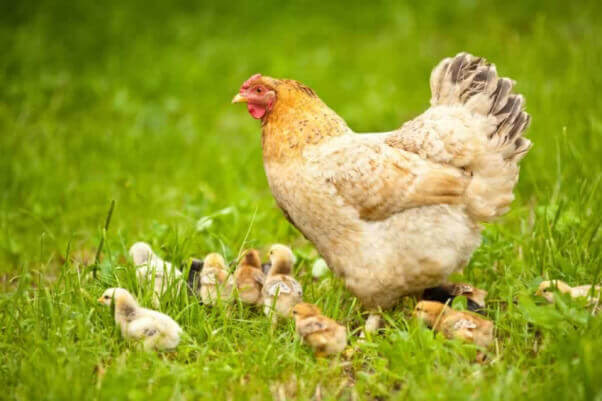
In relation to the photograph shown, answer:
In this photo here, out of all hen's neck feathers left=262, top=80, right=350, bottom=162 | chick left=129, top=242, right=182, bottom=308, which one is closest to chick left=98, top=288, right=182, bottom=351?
chick left=129, top=242, right=182, bottom=308

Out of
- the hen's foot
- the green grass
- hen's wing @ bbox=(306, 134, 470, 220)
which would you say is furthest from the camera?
the hen's foot

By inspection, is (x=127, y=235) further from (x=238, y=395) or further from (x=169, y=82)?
(x=169, y=82)

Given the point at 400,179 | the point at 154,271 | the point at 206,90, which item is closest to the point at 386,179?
the point at 400,179

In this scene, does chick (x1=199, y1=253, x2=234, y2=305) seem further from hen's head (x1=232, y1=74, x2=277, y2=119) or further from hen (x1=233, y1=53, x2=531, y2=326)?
hen's head (x1=232, y1=74, x2=277, y2=119)

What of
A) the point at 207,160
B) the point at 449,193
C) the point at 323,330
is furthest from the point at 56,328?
the point at 207,160

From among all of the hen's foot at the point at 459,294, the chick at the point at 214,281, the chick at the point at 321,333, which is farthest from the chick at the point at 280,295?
the hen's foot at the point at 459,294

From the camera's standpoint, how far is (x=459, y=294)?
3.92 m

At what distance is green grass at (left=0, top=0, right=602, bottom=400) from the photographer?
3.23 meters

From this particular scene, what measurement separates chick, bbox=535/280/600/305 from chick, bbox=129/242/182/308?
7.03 feet

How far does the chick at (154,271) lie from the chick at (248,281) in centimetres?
38

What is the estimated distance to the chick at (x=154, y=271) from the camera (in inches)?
151

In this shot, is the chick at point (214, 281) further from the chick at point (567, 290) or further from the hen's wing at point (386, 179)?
the chick at point (567, 290)

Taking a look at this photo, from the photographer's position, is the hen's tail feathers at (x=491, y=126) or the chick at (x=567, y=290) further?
the hen's tail feathers at (x=491, y=126)

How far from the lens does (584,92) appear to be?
6.14 m
